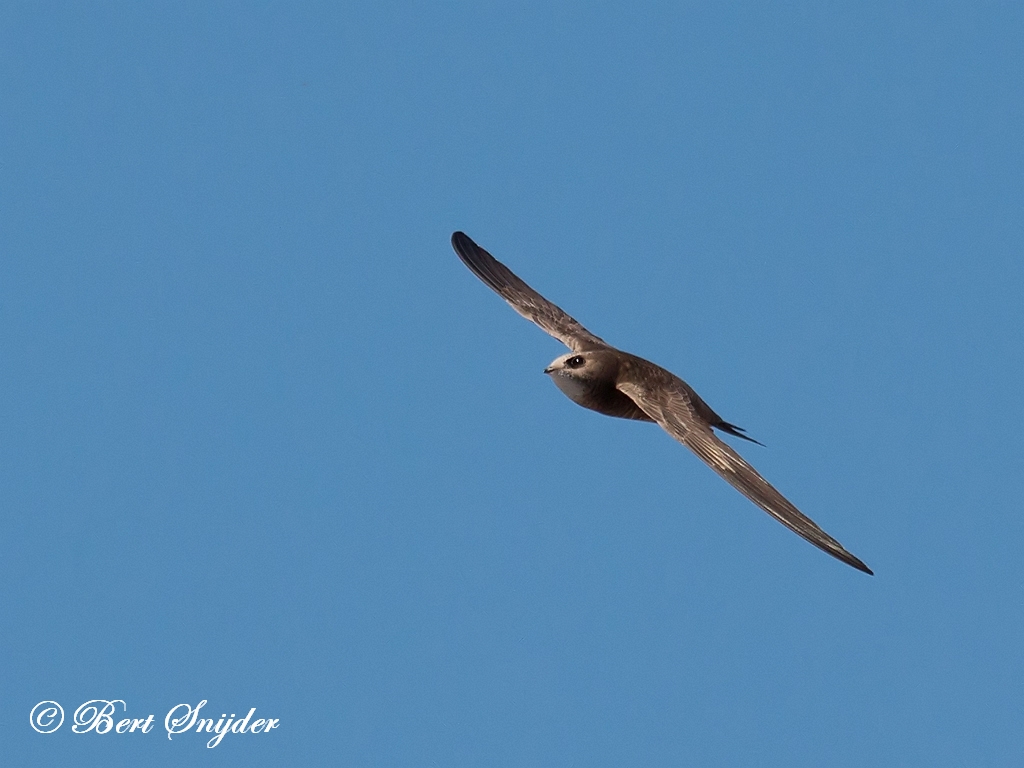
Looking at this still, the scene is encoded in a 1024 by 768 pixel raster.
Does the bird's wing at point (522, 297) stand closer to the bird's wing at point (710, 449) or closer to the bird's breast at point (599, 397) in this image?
the bird's breast at point (599, 397)

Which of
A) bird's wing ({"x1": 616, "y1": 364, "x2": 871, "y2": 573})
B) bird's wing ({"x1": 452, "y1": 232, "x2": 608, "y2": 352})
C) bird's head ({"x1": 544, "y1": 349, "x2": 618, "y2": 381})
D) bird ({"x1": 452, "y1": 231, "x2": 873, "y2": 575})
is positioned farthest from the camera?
bird's wing ({"x1": 452, "y1": 232, "x2": 608, "y2": 352})

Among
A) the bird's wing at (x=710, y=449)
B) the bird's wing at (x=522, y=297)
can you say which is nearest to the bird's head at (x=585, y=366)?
the bird's wing at (x=710, y=449)

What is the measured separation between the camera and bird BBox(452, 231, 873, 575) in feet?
29.8

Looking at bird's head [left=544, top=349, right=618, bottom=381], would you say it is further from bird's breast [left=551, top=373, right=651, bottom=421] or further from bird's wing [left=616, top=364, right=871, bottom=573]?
bird's wing [left=616, top=364, right=871, bottom=573]

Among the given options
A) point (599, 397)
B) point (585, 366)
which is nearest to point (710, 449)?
point (599, 397)

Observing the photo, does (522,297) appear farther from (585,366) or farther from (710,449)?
(710,449)

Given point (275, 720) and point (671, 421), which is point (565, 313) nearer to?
point (671, 421)

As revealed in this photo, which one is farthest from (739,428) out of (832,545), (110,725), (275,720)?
(110,725)

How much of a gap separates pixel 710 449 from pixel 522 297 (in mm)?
3686

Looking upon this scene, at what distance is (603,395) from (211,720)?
4.05 meters

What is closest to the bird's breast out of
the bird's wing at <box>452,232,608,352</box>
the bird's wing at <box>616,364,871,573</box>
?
the bird's wing at <box>616,364,871,573</box>

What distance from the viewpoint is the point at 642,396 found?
10.8 m

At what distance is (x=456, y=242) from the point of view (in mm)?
13508

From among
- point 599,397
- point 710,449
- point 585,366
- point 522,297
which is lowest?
point 710,449
